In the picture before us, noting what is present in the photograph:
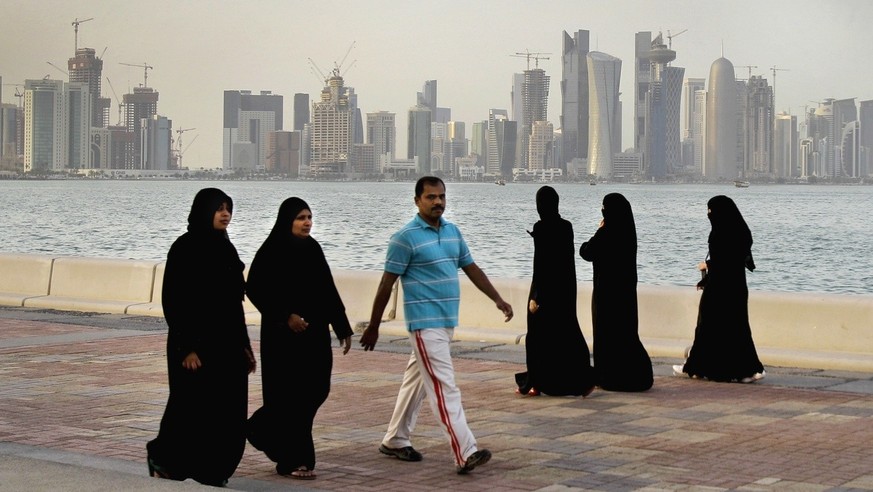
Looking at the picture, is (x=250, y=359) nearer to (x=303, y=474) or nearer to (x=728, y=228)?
(x=303, y=474)

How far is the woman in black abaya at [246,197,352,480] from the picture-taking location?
762 cm

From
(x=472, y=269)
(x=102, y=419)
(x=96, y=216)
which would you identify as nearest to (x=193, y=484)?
(x=472, y=269)

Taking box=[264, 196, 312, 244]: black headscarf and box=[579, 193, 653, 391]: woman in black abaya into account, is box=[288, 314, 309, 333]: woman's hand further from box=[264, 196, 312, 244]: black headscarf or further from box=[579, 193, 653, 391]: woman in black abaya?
box=[579, 193, 653, 391]: woman in black abaya

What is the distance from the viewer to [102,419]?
30.3 feet

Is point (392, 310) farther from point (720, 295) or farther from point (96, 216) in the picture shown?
point (96, 216)

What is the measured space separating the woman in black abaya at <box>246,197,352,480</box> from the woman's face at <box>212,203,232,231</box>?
0.43 meters

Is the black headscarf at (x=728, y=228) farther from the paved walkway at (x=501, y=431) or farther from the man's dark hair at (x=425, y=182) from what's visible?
the man's dark hair at (x=425, y=182)

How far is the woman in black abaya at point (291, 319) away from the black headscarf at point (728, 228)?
4836 mm

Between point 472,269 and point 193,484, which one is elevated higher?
point 472,269

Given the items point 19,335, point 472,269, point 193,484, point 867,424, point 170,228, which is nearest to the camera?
point 193,484

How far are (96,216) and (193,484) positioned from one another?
353 feet

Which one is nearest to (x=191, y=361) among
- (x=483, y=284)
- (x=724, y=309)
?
(x=483, y=284)

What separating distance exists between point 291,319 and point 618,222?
13.8 feet

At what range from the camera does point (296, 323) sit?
24.8ft
